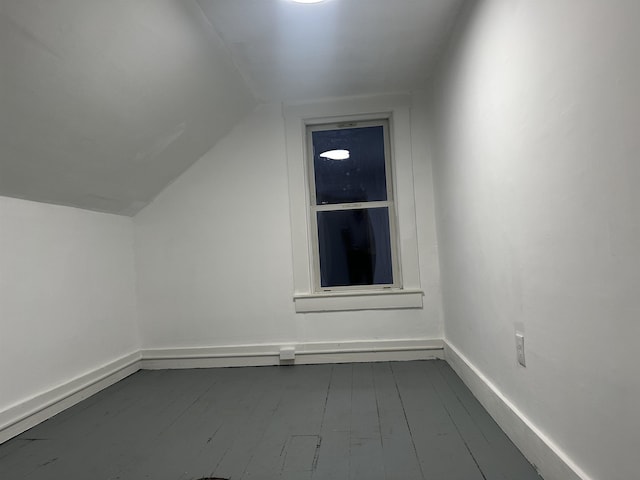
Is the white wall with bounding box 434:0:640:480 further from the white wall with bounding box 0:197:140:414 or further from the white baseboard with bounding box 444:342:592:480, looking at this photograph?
the white wall with bounding box 0:197:140:414

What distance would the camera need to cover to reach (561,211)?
128 centimetres

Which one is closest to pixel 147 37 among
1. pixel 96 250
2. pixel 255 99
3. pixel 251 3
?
pixel 251 3

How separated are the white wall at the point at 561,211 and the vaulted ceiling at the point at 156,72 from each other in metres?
0.68

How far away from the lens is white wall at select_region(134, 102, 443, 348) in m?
3.30

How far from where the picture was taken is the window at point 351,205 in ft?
11.3

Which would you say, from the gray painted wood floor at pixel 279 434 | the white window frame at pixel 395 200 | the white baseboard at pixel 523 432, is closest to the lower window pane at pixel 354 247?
the white window frame at pixel 395 200

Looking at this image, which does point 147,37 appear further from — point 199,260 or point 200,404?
point 200,404

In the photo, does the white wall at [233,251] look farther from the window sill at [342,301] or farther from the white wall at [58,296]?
the white wall at [58,296]

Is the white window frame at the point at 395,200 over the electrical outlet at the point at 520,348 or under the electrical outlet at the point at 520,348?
over

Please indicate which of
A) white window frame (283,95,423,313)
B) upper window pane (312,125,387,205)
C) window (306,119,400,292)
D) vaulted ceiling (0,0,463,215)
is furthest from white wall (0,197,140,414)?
upper window pane (312,125,387,205)

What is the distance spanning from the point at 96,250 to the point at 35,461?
1.47 m

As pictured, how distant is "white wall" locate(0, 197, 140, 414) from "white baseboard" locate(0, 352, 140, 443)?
0.13ft

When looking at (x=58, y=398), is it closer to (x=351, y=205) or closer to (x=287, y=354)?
(x=287, y=354)

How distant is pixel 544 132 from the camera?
135 cm
